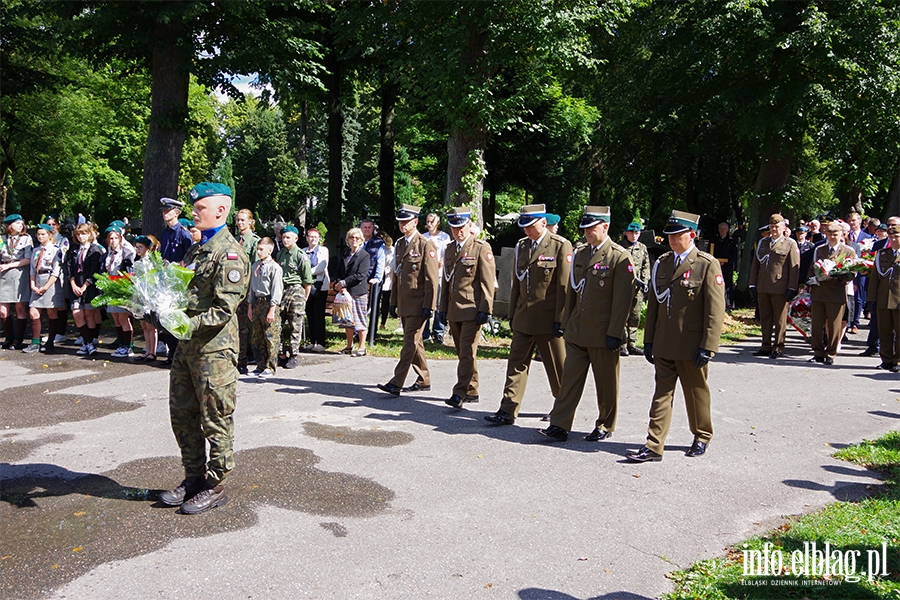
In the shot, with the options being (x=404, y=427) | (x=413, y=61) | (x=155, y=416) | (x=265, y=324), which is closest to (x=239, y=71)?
(x=413, y=61)

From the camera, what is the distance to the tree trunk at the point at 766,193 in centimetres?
1936

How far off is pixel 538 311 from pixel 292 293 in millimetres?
4640

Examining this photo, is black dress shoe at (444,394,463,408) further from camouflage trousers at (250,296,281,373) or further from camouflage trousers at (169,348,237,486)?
camouflage trousers at (169,348,237,486)

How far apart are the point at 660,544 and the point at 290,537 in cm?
245

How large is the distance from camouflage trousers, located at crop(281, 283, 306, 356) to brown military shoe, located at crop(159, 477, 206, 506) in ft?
18.8

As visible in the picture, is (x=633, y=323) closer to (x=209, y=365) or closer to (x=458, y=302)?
(x=458, y=302)

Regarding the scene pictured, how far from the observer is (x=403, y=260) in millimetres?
9555

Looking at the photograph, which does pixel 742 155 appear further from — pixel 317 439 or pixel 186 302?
pixel 186 302

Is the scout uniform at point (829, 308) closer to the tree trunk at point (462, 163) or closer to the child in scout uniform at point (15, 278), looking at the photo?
the tree trunk at point (462, 163)

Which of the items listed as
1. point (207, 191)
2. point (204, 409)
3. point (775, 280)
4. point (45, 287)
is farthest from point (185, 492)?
point (775, 280)

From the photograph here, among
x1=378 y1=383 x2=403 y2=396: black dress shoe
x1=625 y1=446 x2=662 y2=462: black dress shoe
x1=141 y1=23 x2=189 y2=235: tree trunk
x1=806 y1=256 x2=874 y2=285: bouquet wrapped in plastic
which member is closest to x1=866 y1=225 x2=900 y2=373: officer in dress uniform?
x1=806 y1=256 x2=874 y2=285: bouquet wrapped in plastic

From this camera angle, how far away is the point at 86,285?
12.4 metres

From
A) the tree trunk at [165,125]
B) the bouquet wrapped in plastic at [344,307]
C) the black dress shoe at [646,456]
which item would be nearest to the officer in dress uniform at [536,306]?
the black dress shoe at [646,456]

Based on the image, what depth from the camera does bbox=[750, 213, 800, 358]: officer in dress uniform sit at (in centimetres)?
1238
